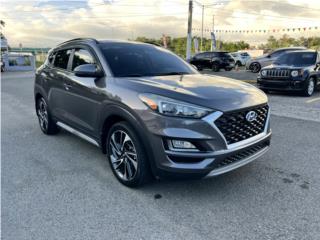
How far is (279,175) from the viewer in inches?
152

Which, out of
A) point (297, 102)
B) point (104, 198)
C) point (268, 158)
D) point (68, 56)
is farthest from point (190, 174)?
point (297, 102)

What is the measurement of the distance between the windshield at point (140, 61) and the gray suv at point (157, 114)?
0.01 m

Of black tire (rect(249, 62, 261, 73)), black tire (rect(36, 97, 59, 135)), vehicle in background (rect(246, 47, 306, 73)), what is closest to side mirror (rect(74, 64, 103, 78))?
black tire (rect(36, 97, 59, 135))

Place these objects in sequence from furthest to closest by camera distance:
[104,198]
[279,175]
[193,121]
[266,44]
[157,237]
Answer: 1. [266,44]
2. [279,175]
3. [104,198]
4. [193,121]
5. [157,237]

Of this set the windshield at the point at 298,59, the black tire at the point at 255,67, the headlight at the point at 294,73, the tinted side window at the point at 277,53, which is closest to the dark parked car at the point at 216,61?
the black tire at the point at 255,67

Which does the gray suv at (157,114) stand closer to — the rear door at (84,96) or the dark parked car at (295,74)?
the rear door at (84,96)

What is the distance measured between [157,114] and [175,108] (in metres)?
0.19

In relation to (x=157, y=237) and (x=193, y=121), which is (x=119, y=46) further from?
(x=157, y=237)

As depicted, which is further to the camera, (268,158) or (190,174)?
(268,158)

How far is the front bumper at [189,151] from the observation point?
2941 mm

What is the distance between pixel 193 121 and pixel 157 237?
44.3 inches

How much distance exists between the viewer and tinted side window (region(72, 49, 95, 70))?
427cm

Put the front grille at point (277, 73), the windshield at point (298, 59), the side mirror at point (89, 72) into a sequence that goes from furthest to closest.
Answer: the windshield at point (298, 59) → the front grille at point (277, 73) → the side mirror at point (89, 72)

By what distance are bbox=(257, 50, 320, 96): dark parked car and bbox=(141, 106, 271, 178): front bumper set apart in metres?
7.95
